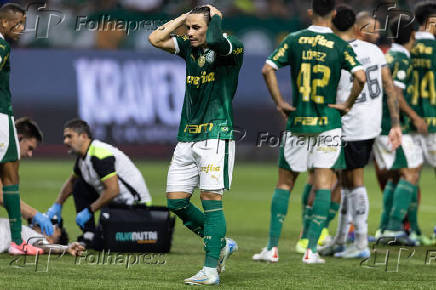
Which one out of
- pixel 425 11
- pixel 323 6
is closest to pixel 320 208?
pixel 323 6

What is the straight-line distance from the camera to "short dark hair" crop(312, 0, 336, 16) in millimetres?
7793

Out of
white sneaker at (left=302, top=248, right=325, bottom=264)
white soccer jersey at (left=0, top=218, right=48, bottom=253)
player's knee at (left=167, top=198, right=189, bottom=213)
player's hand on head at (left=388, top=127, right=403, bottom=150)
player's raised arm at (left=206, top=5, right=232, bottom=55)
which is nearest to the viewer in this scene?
player's raised arm at (left=206, top=5, right=232, bottom=55)

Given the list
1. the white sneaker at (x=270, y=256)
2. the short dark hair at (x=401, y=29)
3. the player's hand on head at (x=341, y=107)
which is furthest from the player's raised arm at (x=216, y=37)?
the short dark hair at (x=401, y=29)

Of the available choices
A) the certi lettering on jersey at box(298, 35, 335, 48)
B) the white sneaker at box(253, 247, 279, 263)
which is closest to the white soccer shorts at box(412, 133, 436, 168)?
the certi lettering on jersey at box(298, 35, 335, 48)

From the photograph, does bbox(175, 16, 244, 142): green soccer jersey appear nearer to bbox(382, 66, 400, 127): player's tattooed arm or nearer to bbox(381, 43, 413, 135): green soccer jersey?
bbox(382, 66, 400, 127): player's tattooed arm

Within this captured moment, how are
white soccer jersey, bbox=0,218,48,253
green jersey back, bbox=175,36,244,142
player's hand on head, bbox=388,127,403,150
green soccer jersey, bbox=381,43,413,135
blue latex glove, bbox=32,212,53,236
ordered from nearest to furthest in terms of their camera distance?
green jersey back, bbox=175,36,244,142 < white soccer jersey, bbox=0,218,48,253 < blue latex glove, bbox=32,212,53,236 < player's hand on head, bbox=388,127,403,150 < green soccer jersey, bbox=381,43,413,135

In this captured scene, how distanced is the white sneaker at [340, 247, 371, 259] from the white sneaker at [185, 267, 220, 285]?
7.45 feet

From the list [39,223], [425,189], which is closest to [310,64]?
[39,223]

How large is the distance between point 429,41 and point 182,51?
3.88 m

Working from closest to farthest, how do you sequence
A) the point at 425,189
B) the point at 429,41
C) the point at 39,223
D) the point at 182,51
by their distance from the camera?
the point at 182,51
the point at 39,223
the point at 429,41
the point at 425,189

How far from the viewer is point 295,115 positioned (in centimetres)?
790

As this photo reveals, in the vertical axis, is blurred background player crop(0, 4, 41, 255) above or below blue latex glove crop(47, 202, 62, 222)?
above

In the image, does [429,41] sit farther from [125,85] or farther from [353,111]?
[125,85]

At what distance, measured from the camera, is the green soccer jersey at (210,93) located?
6.49 m
